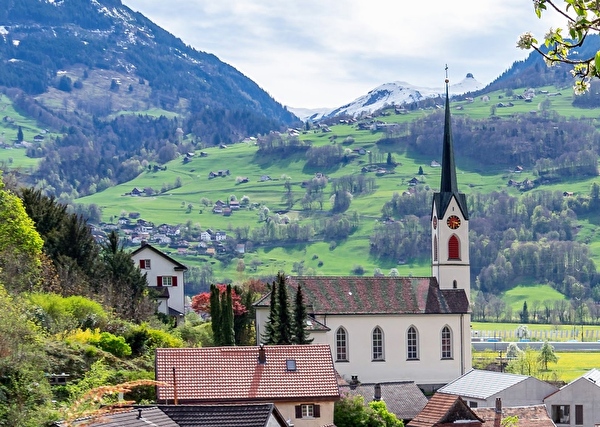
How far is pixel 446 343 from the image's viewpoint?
75562 millimetres

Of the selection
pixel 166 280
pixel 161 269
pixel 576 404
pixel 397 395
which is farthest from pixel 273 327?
pixel 166 280

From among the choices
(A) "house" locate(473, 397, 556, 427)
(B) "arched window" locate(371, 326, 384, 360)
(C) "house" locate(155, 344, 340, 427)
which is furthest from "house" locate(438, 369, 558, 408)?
(C) "house" locate(155, 344, 340, 427)

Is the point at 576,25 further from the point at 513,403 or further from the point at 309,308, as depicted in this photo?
the point at 309,308

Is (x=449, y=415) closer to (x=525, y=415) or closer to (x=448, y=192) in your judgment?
(x=525, y=415)

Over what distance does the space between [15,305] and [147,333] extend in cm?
1160

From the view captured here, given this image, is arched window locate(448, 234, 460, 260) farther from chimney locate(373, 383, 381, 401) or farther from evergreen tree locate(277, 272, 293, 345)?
evergreen tree locate(277, 272, 293, 345)

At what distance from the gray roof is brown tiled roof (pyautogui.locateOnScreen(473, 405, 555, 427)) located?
982 cm

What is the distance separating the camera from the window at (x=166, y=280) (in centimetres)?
8181

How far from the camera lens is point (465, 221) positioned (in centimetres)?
8025

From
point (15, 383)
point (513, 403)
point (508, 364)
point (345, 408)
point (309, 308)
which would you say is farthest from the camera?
point (508, 364)

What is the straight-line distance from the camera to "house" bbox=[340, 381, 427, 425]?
61.2m

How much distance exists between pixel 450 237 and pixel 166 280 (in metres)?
18.9

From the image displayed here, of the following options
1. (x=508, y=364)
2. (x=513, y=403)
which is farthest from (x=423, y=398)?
(x=508, y=364)

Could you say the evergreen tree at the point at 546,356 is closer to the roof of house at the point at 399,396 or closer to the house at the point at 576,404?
the roof of house at the point at 399,396
